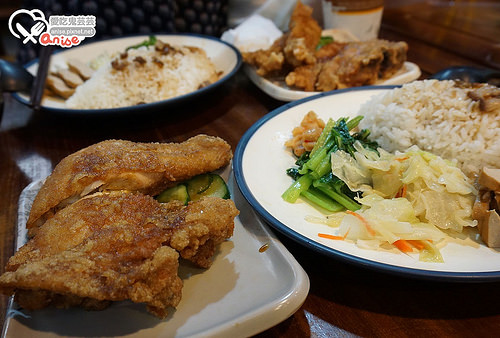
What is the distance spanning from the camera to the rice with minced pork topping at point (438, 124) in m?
1.91

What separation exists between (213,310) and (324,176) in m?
0.89

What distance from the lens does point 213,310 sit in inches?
51.4

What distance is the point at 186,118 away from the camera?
9.69 ft

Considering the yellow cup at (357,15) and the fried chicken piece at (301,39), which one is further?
the yellow cup at (357,15)

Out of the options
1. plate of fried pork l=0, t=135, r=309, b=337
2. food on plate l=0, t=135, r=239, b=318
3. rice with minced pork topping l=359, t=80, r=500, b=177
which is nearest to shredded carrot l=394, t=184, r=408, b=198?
rice with minced pork topping l=359, t=80, r=500, b=177

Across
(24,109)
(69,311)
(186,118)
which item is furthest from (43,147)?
(69,311)

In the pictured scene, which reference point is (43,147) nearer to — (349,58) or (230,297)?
(230,297)

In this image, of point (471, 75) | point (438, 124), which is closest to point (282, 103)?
point (438, 124)

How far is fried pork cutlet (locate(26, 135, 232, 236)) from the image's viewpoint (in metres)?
1.56

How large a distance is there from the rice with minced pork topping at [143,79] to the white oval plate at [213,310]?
6.31 ft

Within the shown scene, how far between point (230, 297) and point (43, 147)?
6.85 ft

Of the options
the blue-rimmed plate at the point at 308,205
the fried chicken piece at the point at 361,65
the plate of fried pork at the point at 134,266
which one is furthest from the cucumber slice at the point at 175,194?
the fried chicken piece at the point at 361,65

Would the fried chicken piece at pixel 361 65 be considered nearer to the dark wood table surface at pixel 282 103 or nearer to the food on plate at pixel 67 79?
the dark wood table surface at pixel 282 103

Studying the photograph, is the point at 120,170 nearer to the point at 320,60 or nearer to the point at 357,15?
the point at 320,60
